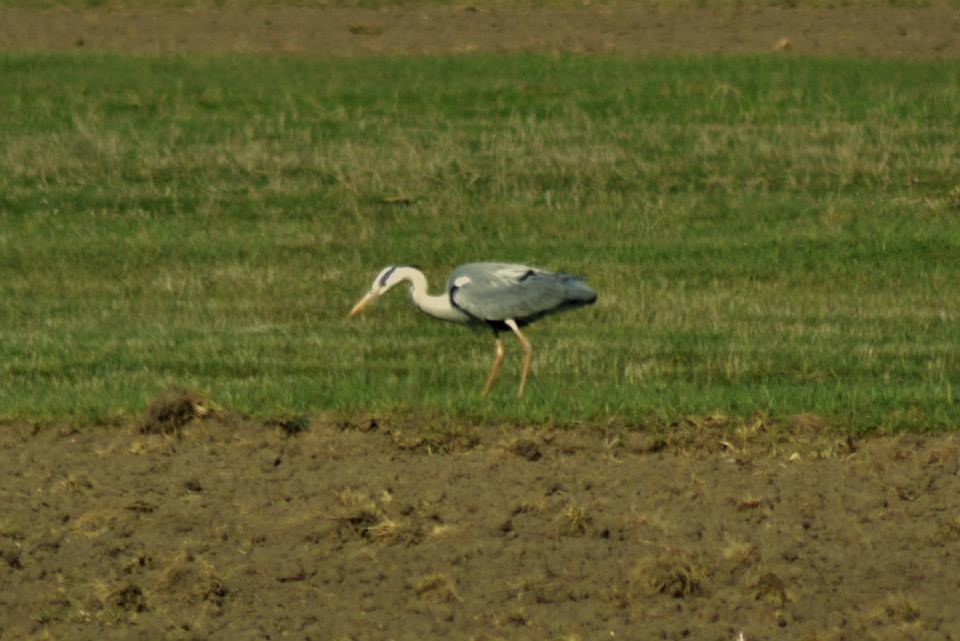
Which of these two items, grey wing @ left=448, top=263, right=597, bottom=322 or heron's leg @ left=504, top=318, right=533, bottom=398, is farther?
heron's leg @ left=504, top=318, right=533, bottom=398

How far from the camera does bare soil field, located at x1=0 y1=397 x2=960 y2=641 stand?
27.3ft

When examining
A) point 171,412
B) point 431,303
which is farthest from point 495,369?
point 171,412

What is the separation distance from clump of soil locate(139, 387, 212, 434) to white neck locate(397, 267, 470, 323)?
1403mm

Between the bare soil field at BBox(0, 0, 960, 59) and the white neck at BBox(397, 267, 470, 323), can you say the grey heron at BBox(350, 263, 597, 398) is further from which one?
the bare soil field at BBox(0, 0, 960, 59)

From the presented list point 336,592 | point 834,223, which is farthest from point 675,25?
point 336,592

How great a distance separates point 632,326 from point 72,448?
4.53 meters

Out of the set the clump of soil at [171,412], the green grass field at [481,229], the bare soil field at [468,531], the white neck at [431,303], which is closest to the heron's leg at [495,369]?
the green grass field at [481,229]

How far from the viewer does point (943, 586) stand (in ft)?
28.2

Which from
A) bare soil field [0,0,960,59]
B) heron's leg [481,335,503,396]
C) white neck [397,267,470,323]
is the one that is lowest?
bare soil field [0,0,960,59]

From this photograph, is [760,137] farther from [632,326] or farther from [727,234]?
[632,326]

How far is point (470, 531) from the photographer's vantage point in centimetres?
922

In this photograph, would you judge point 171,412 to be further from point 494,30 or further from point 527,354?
point 494,30

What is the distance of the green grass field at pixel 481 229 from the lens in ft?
39.1

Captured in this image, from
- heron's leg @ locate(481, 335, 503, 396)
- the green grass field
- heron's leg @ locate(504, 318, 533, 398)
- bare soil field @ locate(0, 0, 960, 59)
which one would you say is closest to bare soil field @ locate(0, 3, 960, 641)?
the green grass field
